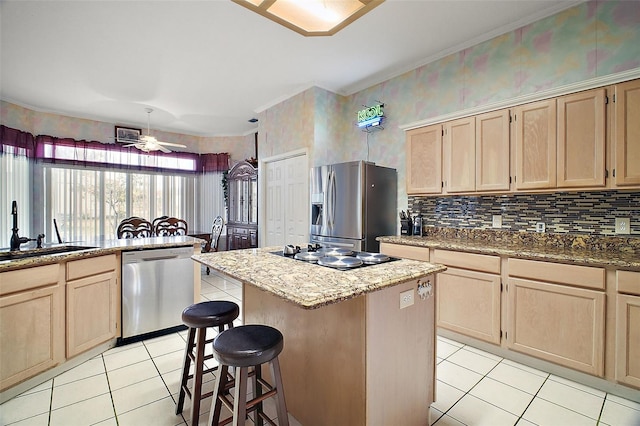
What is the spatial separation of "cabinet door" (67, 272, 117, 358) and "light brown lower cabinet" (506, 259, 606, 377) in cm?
336

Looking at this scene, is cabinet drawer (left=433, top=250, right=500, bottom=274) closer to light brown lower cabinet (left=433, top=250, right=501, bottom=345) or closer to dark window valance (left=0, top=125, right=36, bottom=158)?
light brown lower cabinet (left=433, top=250, right=501, bottom=345)

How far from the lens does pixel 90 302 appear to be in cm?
246

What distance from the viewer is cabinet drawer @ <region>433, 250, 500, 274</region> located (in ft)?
8.01

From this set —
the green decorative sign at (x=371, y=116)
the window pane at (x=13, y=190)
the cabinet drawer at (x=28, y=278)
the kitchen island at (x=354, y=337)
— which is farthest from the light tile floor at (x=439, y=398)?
the window pane at (x=13, y=190)

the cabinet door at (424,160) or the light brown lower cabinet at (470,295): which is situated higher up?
the cabinet door at (424,160)

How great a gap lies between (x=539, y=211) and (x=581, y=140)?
0.69 metres

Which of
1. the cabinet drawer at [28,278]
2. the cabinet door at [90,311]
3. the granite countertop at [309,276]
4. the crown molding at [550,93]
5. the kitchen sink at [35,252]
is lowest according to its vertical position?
the cabinet door at [90,311]

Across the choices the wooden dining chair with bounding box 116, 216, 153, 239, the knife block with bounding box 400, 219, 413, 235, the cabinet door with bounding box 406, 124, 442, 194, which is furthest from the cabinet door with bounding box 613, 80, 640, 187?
the wooden dining chair with bounding box 116, 216, 153, 239

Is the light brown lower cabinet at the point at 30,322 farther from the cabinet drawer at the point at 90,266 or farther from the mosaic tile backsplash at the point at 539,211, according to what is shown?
the mosaic tile backsplash at the point at 539,211

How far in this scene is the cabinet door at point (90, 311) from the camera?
232cm

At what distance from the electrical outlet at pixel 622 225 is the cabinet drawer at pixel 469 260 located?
0.88 metres

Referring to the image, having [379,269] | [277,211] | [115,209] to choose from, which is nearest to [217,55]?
[277,211]

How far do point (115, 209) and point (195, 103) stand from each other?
8.97 feet

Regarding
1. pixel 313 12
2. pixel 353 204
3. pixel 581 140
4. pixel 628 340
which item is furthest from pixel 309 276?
pixel 581 140
